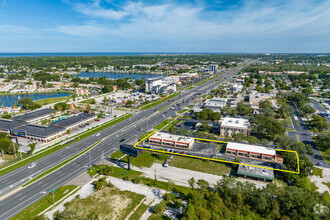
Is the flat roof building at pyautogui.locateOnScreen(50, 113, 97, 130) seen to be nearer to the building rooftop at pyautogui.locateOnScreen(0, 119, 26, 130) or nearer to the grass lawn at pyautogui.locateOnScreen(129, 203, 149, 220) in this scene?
the building rooftop at pyautogui.locateOnScreen(0, 119, 26, 130)

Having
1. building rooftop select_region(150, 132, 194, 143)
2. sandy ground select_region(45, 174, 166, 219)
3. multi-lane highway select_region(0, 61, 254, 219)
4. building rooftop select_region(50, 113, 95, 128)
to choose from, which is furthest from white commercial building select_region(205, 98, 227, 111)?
sandy ground select_region(45, 174, 166, 219)

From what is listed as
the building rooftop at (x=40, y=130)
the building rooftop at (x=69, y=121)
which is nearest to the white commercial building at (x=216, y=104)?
the building rooftop at (x=69, y=121)

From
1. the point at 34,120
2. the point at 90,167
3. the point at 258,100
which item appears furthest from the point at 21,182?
the point at 258,100

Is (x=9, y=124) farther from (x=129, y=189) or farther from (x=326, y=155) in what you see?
(x=326, y=155)

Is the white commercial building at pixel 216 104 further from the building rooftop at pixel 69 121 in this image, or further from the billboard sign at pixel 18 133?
the billboard sign at pixel 18 133

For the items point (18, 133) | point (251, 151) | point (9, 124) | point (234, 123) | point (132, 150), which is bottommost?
point (251, 151)

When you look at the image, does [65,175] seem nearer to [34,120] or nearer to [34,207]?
[34,207]

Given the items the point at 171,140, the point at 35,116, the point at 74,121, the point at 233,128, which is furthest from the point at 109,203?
the point at 35,116
